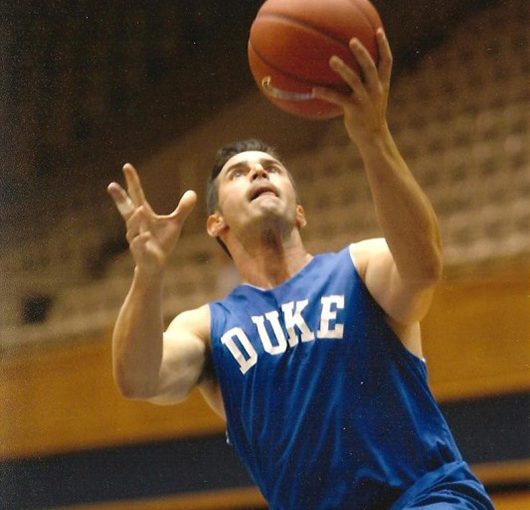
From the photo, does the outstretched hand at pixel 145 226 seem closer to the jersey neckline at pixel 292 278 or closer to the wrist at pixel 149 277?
the wrist at pixel 149 277

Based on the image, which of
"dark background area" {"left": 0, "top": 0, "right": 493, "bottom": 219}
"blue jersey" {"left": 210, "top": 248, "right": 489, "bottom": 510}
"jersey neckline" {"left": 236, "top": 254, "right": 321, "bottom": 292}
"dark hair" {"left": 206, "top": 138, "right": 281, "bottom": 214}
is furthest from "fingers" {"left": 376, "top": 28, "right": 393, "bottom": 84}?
"dark background area" {"left": 0, "top": 0, "right": 493, "bottom": 219}

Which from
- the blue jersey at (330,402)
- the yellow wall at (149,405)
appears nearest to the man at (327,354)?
the blue jersey at (330,402)

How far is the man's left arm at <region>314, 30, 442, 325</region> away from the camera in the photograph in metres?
2.24

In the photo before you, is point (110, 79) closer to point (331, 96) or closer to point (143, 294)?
point (143, 294)

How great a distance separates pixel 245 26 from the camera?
7.94m

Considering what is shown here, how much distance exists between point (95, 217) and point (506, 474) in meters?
3.64

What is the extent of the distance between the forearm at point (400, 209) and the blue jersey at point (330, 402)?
0.28 m

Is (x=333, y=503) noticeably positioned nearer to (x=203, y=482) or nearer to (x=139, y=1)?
(x=203, y=482)

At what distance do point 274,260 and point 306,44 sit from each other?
749 mm

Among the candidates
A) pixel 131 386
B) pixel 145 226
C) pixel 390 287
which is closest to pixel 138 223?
pixel 145 226

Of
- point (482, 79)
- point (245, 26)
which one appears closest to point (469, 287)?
point (482, 79)

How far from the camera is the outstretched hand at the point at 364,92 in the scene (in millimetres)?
2188

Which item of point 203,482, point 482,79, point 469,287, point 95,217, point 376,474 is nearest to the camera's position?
point 376,474

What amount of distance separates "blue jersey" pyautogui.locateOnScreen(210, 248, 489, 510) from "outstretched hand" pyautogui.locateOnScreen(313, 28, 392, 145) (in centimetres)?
59
